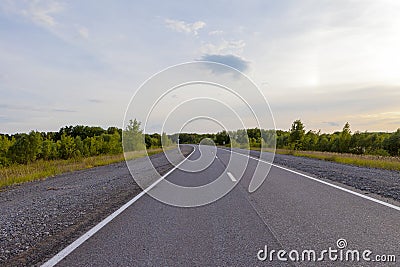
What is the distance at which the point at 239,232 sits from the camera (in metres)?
5.21

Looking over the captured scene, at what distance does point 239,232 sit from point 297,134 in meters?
52.5

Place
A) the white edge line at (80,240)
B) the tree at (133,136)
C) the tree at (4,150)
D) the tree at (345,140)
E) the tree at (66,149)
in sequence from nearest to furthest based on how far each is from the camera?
the white edge line at (80,240) → the tree at (133,136) → the tree at (4,150) → the tree at (66,149) → the tree at (345,140)

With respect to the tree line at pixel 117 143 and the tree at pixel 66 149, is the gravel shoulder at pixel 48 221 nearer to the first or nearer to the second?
the tree line at pixel 117 143

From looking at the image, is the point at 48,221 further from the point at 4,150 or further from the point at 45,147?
the point at 45,147

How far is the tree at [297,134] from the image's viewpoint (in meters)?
55.0

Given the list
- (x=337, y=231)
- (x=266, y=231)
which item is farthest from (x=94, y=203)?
(x=337, y=231)

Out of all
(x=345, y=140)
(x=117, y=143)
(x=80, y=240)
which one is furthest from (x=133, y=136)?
(x=345, y=140)

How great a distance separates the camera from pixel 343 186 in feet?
33.7

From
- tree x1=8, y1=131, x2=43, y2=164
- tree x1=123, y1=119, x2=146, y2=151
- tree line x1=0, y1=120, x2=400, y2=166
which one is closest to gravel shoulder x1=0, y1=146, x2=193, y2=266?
tree x1=123, y1=119, x2=146, y2=151

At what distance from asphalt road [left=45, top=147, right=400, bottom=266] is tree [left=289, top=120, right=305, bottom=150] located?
159 ft

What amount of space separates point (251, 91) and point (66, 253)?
5.61m

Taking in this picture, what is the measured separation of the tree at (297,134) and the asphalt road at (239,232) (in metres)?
48.6

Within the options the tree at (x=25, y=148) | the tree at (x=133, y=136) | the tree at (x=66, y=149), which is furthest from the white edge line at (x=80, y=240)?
the tree at (x=66, y=149)

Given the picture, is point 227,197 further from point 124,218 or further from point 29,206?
point 29,206
